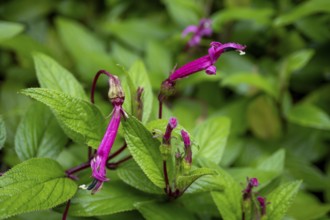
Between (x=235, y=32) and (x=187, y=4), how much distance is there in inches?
8.9

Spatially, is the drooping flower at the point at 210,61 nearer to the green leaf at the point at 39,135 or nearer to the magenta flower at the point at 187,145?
the magenta flower at the point at 187,145

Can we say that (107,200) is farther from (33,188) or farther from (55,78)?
(55,78)

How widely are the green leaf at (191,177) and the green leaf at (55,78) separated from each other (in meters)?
0.30

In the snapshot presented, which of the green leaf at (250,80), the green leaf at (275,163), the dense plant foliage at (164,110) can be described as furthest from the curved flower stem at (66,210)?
the green leaf at (250,80)

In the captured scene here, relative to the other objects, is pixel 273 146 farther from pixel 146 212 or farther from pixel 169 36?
pixel 146 212

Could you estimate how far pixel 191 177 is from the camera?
0.78 meters

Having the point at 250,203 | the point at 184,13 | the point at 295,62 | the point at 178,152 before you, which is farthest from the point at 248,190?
the point at 184,13

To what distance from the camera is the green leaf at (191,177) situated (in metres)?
0.76

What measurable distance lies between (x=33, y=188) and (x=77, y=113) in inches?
5.9

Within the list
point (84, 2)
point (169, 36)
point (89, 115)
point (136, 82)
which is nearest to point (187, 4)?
point (169, 36)

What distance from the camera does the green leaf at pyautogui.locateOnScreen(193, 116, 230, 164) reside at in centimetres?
97

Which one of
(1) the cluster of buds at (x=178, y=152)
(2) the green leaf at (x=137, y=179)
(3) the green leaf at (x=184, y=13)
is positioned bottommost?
(2) the green leaf at (x=137, y=179)

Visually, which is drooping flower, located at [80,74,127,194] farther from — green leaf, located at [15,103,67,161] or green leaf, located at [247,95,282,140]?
green leaf, located at [247,95,282,140]

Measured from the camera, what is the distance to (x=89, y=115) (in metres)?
0.84
